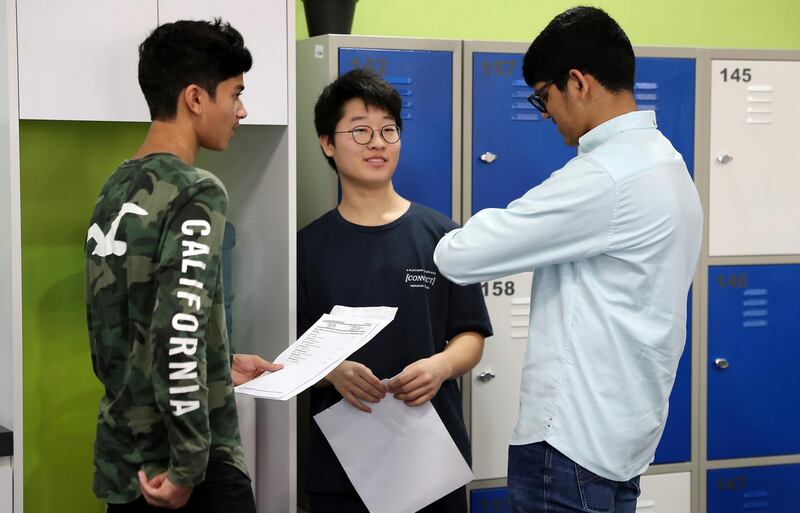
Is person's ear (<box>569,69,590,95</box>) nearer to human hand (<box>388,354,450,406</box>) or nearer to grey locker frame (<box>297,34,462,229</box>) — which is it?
human hand (<box>388,354,450,406</box>)

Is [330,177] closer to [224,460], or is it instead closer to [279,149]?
[279,149]

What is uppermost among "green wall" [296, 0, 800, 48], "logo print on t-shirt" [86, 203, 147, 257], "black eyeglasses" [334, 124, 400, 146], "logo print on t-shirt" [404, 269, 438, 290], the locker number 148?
"green wall" [296, 0, 800, 48]

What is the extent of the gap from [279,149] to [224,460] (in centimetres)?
94

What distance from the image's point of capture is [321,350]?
77.8 inches

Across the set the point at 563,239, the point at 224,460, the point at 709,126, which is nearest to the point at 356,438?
the point at 224,460

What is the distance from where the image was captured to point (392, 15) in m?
3.39

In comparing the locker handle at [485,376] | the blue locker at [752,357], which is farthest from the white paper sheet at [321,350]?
the blue locker at [752,357]

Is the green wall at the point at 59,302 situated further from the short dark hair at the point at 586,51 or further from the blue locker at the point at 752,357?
the blue locker at the point at 752,357

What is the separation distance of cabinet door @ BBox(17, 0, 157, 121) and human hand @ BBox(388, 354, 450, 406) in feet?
2.67

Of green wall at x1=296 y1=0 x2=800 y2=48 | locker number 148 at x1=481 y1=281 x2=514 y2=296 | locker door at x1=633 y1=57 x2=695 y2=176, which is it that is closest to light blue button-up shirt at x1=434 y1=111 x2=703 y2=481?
locker number 148 at x1=481 y1=281 x2=514 y2=296

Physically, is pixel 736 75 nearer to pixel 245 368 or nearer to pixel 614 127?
pixel 614 127

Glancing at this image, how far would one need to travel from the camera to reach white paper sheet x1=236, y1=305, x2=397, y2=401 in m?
1.84

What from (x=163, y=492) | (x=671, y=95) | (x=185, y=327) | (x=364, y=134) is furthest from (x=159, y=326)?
(x=671, y=95)

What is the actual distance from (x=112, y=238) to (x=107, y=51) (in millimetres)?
711
